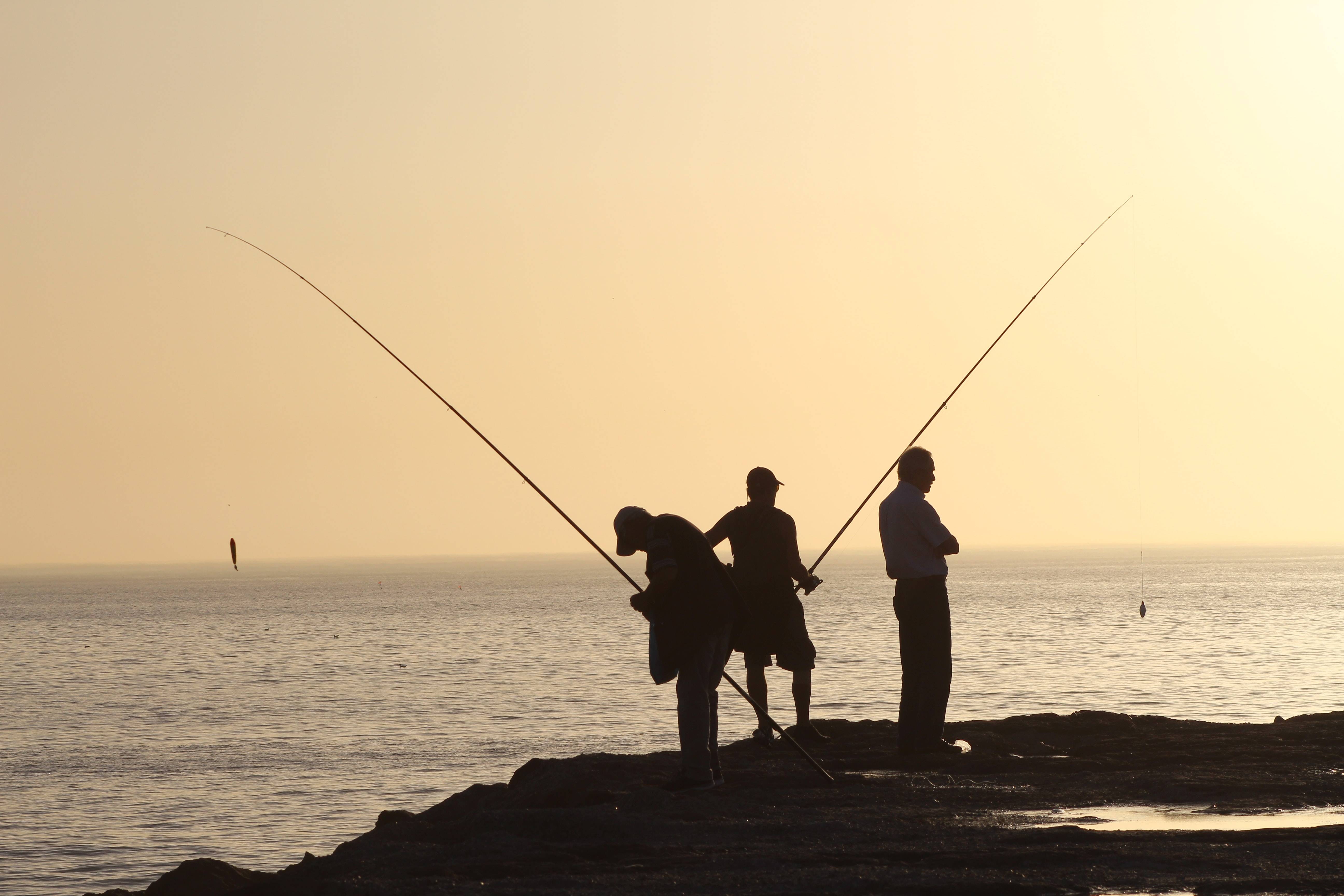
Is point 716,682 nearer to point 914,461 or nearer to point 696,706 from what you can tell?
point 696,706

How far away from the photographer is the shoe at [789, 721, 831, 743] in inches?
394

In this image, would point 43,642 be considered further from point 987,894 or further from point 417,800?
point 987,894

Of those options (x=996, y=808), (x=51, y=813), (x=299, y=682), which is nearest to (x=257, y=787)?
(x=51, y=813)

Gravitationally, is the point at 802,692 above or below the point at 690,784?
above

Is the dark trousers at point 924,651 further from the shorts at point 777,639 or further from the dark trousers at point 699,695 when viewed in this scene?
the dark trousers at point 699,695

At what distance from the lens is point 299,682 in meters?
34.5

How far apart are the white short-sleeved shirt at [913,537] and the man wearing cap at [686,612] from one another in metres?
1.50

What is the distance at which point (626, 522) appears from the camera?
7.75 m

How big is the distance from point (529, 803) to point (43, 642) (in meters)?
56.2

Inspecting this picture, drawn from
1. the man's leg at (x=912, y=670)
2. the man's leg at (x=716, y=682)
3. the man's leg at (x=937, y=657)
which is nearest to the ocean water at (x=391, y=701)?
the man's leg at (x=716, y=682)

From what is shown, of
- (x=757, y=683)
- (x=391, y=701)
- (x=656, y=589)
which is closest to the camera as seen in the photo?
(x=656, y=589)

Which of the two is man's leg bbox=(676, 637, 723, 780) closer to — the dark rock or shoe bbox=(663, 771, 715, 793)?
shoe bbox=(663, 771, 715, 793)

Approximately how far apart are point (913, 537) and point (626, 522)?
211cm

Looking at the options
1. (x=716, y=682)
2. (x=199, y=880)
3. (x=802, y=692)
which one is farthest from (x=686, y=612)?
(x=199, y=880)
